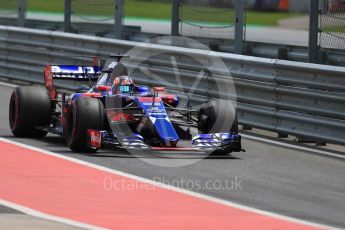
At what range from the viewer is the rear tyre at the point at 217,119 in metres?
13.4

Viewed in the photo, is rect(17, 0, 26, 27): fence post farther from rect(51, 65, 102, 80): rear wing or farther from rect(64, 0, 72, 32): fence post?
rect(51, 65, 102, 80): rear wing

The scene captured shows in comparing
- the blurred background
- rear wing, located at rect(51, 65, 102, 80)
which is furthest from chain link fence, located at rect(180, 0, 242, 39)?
rear wing, located at rect(51, 65, 102, 80)

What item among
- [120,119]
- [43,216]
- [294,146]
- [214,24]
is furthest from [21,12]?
[43,216]

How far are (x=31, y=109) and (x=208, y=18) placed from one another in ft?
16.6

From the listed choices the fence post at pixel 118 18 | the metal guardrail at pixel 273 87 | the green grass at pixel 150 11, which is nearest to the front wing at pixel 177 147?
the metal guardrail at pixel 273 87

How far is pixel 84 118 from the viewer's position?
1284 centimetres

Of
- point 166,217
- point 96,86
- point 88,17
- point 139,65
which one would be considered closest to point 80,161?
point 96,86

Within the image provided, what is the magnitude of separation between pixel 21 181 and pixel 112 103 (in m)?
2.63

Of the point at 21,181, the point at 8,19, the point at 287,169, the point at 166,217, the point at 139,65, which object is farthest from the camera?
the point at 8,19

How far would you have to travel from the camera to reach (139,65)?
18.8m

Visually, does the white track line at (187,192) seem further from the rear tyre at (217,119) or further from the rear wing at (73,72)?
the rear tyre at (217,119)

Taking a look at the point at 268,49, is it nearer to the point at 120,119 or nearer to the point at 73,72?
the point at 73,72

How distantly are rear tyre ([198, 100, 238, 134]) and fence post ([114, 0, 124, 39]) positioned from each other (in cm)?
703

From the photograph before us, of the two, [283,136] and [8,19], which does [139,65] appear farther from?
[8,19]
